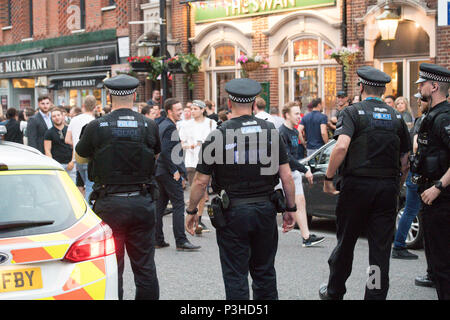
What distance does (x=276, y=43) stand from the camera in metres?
18.7

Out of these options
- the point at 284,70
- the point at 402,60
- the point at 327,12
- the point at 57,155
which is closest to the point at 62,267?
the point at 57,155

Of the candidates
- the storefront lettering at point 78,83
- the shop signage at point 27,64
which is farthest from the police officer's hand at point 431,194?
the shop signage at point 27,64

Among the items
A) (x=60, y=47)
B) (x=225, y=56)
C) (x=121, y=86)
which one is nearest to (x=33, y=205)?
(x=121, y=86)

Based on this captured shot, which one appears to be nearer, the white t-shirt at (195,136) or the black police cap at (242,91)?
the black police cap at (242,91)

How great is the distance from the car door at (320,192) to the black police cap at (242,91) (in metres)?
4.73

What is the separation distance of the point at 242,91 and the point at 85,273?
183cm

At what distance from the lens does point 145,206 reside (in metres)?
5.52

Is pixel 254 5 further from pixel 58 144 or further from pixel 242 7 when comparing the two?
pixel 58 144

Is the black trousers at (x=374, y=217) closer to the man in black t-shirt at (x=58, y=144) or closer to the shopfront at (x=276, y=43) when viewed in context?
the man in black t-shirt at (x=58, y=144)

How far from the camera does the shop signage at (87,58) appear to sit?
2522 cm
